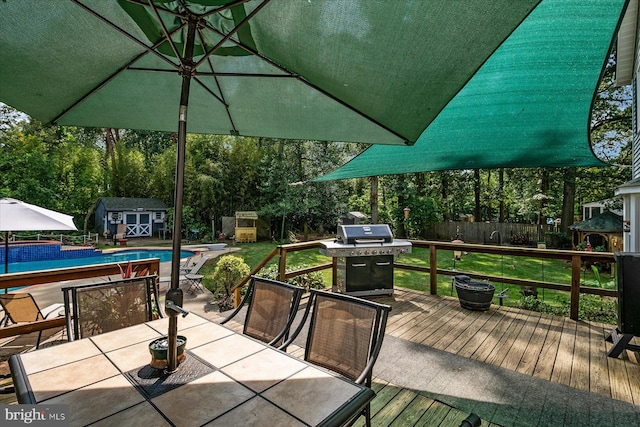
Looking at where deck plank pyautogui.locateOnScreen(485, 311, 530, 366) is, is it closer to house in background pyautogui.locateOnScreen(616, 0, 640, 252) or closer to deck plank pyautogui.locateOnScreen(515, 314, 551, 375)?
deck plank pyautogui.locateOnScreen(515, 314, 551, 375)

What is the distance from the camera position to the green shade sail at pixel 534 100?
226 cm

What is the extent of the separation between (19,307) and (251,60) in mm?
3684

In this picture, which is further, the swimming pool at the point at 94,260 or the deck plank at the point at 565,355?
the swimming pool at the point at 94,260

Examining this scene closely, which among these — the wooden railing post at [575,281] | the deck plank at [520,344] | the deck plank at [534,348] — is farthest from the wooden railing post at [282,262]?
the wooden railing post at [575,281]

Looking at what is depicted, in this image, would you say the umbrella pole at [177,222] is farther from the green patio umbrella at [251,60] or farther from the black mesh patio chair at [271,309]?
the black mesh patio chair at [271,309]

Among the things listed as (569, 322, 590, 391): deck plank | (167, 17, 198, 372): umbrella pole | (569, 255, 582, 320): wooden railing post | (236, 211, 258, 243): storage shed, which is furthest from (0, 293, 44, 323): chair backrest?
(236, 211, 258, 243): storage shed

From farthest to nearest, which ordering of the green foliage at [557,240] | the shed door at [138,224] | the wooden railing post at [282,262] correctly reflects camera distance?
the shed door at [138,224] → the green foliage at [557,240] → the wooden railing post at [282,262]

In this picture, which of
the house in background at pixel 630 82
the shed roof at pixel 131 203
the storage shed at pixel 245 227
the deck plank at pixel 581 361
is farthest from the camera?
the shed roof at pixel 131 203

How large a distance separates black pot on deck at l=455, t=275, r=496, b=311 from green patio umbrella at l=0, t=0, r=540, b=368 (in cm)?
250

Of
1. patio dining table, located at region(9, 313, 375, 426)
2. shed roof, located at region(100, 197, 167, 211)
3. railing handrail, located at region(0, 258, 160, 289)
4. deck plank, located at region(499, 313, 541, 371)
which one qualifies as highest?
shed roof, located at region(100, 197, 167, 211)

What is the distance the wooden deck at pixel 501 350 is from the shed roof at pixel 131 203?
17891 millimetres

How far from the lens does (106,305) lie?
2.06m

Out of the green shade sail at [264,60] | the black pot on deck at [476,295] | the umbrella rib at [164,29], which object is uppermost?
the green shade sail at [264,60]

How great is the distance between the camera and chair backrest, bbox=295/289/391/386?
5.18ft
